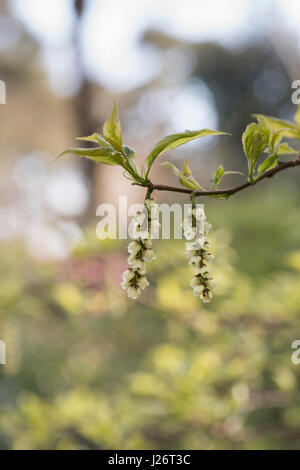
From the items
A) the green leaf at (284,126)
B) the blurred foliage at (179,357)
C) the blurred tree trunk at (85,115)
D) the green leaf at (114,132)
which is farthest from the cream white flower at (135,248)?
the blurred tree trunk at (85,115)

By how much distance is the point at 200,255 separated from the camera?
17.7 inches

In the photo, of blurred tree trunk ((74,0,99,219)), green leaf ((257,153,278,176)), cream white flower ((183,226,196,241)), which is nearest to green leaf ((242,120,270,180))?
green leaf ((257,153,278,176))

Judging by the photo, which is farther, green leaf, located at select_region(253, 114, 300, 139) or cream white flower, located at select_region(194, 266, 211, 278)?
green leaf, located at select_region(253, 114, 300, 139)

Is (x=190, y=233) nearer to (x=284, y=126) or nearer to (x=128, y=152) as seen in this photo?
(x=128, y=152)

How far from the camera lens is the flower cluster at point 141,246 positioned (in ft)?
1.44

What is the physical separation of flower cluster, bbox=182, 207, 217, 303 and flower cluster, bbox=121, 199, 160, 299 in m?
0.04

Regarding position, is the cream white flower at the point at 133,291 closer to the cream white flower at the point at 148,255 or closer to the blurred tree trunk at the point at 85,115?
the cream white flower at the point at 148,255

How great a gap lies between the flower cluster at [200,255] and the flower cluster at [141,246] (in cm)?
4

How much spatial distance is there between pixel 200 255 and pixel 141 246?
2.4 inches

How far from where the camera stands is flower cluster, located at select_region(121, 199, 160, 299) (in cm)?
44

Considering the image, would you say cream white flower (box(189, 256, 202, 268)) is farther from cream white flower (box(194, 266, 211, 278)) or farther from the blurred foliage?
the blurred foliage

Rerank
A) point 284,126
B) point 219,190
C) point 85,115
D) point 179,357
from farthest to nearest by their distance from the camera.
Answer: point 85,115, point 179,357, point 284,126, point 219,190

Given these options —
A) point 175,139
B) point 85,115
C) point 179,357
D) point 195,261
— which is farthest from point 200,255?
point 85,115
